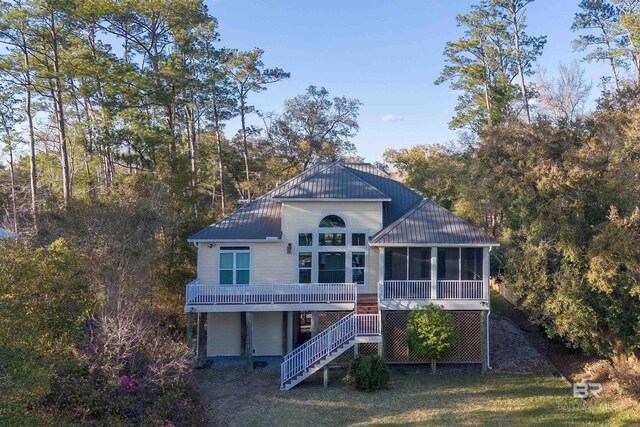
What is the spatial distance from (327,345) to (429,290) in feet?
14.3

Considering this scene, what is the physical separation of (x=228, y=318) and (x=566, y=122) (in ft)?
51.0

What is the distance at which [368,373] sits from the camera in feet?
46.4

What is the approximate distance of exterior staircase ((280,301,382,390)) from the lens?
1441 cm

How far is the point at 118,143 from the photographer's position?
22234 millimetres

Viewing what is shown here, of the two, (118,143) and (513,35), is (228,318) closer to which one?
(118,143)

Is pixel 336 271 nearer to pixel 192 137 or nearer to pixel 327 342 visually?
pixel 327 342

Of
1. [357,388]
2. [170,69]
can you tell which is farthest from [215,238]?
[170,69]

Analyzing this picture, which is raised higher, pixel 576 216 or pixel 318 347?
pixel 576 216

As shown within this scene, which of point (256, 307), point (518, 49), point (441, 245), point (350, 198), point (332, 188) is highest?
point (518, 49)

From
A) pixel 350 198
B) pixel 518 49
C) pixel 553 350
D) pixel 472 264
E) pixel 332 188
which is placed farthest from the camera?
pixel 518 49

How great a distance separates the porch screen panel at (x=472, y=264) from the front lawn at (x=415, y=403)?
140 inches

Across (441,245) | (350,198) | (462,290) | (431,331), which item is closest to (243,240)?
(350,198)

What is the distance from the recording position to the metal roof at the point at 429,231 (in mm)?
15773

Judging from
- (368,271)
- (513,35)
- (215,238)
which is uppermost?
(513,35)
